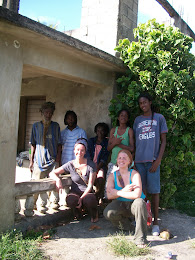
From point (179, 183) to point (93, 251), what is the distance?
272cm

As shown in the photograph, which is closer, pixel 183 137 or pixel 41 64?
pixel 41 64

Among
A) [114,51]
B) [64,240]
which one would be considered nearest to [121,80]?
[114,51]

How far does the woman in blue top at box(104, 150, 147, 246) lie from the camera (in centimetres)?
371

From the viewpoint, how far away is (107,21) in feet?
18.6

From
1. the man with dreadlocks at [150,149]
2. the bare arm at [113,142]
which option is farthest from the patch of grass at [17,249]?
the bare arm at [113,142]

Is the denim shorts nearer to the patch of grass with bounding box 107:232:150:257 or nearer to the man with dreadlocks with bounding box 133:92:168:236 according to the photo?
the man with dreadlocks with bounding box 133:92:168:236

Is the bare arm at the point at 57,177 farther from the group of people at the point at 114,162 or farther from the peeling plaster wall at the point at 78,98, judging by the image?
the peeling plaster wall at the point at 78,98

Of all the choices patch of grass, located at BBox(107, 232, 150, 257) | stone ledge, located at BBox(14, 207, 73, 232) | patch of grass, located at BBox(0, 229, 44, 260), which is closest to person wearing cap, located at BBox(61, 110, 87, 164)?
stone ledge, located at BBox(14, 207, 73, 232)

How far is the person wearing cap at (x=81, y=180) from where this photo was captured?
4246 mm

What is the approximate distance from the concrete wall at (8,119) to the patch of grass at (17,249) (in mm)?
331

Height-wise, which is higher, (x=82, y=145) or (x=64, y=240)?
(x=82, y=145)

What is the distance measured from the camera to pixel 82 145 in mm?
4254

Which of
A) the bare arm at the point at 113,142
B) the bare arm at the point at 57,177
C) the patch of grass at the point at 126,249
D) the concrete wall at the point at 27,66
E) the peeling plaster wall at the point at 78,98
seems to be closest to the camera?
the patch of grass at the point at 126,249

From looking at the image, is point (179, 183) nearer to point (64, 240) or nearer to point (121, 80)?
point (121, 80)
